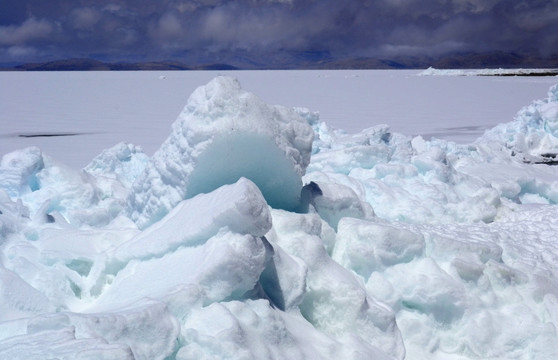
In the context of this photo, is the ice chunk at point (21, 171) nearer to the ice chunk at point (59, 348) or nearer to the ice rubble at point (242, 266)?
the ice rubble at point (242, 266)

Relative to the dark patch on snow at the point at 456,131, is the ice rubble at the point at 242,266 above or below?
above

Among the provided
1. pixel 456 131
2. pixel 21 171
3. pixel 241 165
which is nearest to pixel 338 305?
pixel 241 165

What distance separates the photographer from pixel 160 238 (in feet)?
8.87

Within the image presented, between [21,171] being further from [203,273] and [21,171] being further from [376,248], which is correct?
[376,248]

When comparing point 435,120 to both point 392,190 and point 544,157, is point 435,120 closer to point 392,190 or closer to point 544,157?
point 544,157

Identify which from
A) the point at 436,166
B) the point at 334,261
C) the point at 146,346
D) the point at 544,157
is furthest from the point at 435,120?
the point at 146,346

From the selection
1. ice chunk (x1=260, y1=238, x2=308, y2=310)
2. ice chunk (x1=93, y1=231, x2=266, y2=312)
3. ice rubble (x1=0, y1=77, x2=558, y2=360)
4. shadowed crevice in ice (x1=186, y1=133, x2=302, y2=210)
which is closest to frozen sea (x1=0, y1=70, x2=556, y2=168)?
ice rubble (x1=0, y1=77, x2=558, y2=360)

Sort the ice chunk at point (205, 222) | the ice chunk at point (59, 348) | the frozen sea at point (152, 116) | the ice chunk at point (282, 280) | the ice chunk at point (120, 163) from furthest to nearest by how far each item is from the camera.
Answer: the frozen sea at point (152, 116)
the ice chunk at point (120, 163)
the ice chunk at point (282, 280)
the ice chunk at point (205, 222)
the ice chunk at point (59, 348)

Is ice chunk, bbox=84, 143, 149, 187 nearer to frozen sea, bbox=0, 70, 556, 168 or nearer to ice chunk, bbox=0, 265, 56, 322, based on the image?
frozen sea, bbox=0, 70, 556, 168

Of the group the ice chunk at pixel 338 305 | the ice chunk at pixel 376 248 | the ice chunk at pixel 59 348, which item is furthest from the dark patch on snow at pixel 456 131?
the ice chunk at pixel 59 348

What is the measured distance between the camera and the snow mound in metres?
2.95

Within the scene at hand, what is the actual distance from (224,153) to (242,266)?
2.54 ft

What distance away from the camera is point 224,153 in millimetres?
2961

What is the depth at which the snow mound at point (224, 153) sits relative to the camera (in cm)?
295
